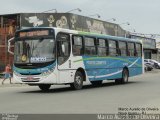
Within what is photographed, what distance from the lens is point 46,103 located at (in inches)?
619

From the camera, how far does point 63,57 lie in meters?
21.3

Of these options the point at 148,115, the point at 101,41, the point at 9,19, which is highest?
the point at 9,19

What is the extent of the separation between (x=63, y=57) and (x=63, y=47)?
1.52ft

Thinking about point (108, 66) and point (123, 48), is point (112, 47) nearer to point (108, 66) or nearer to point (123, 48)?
point (108, 66)

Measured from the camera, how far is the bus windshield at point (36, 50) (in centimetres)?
2078

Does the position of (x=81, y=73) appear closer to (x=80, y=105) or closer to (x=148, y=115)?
(x=80, y=105)

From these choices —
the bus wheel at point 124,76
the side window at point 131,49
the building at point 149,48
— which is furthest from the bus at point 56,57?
the building at point 149,48

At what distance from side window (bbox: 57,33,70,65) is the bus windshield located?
36 centimetres

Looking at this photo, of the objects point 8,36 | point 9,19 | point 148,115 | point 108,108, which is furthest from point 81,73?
point 9,19

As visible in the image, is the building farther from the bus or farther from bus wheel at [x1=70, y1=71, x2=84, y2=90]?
bus wheel at [x1=70, y1=71, x2=84, y2=90]

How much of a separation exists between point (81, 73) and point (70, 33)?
2237 millimetres

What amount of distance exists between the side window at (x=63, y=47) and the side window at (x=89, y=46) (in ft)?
6.69

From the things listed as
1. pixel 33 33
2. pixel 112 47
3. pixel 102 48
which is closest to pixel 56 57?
pixel 33 33

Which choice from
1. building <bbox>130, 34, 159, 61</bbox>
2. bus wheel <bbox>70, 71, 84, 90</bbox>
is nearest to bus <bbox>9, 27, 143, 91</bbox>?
bus wheel <bbox>70, 71, 84, 90</bbox>
